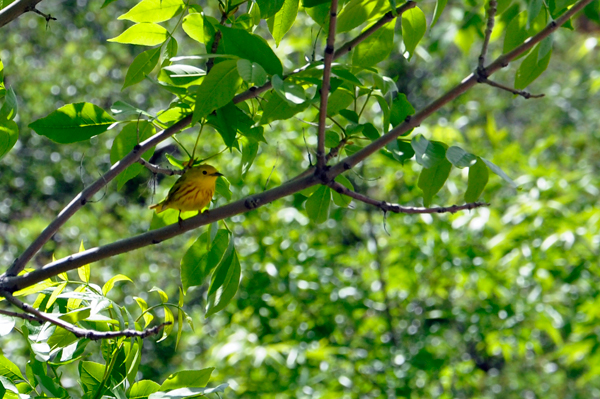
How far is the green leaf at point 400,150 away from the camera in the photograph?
1097 millimetres

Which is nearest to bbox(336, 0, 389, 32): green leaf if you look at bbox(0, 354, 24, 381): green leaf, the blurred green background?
bbox(0, 354, 24, 381): green leaf

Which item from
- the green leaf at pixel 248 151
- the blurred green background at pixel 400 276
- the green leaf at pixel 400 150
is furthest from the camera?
the blurred green background at pixel 400 276

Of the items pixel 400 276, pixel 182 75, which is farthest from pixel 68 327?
pixel 400 276

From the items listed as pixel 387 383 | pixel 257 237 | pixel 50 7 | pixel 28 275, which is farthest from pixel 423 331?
pixel 50 7

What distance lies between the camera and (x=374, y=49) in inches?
50.2

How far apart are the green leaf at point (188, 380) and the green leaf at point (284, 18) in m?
0.63

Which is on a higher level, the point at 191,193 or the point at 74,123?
the point at 191,193

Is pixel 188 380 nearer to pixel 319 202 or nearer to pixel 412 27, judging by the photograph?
pixel 319 202

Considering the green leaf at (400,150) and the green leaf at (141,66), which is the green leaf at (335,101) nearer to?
the green leaf at (400,150)

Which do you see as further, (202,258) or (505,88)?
(202,258)

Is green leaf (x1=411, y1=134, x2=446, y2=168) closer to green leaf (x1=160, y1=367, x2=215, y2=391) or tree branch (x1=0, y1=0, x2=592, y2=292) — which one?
tree branch (x1=0, y1=0, x2=592, y2=292)

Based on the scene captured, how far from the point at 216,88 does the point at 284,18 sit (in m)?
0.25

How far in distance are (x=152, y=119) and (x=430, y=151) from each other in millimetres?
540

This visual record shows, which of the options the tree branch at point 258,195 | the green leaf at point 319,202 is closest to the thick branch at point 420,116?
the tree branch at point 258,195
